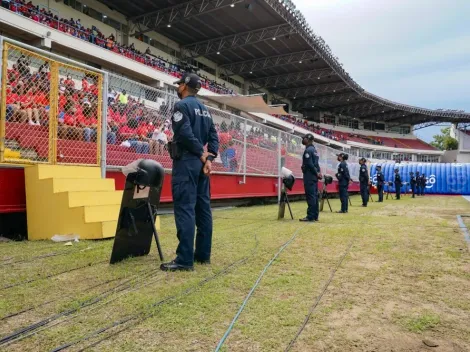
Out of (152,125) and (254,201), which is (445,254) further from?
(254,201)

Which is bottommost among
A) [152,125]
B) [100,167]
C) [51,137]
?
[100,167]

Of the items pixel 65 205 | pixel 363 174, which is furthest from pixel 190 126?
pixel 363 174

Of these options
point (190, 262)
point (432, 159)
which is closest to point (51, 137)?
point (190, 262)

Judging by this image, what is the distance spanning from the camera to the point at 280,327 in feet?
6.87

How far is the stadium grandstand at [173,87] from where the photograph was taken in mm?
5250

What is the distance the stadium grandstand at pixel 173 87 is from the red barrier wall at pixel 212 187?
11cm

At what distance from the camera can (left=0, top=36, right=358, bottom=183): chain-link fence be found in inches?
193

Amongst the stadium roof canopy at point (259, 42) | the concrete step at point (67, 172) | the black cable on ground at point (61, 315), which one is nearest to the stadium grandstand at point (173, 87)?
the stadium roof canopy at point (259, 42)

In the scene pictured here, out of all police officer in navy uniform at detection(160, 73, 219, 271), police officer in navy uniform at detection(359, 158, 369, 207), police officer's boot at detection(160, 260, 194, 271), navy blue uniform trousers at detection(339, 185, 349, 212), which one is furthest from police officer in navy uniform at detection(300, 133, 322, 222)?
police officer in navy uniform at detection(359, 158, 369, 207)

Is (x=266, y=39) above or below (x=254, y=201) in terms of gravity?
above

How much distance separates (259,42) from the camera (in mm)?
32094

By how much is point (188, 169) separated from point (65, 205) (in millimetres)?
2035

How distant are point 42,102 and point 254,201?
799 cm

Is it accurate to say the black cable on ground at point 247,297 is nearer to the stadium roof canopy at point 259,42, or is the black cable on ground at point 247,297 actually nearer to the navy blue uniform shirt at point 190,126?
the navy blue uniform shirt at point 190,126
